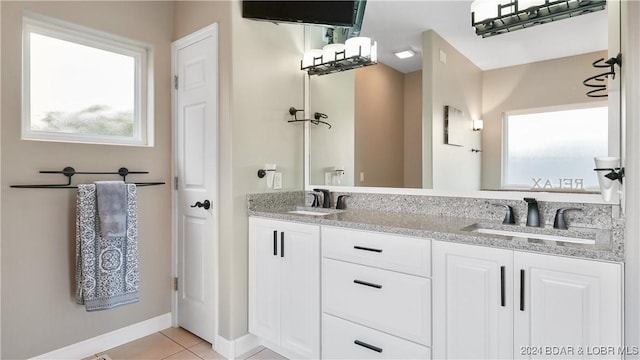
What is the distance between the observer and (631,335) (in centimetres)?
114

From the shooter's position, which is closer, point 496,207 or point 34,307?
point 496,207

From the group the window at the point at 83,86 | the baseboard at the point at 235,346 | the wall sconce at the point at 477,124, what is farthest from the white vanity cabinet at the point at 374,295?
the window at the point at 83,86

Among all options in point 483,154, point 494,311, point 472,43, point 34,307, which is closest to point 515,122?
point 483,154

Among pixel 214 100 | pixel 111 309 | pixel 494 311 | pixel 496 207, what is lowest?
pixel 111 309

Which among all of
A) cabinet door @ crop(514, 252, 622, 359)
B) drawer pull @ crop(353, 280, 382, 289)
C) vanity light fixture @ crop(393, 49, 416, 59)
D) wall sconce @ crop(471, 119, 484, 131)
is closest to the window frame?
wall sconce @ crop(471, 119, 484, 131)

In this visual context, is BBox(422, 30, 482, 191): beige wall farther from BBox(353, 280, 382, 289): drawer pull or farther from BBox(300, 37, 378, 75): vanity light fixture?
BBox(353, 280, 382, 289): drawer pull

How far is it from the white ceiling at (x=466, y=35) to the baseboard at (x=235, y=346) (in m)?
2.02

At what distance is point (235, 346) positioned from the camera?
7.22ft

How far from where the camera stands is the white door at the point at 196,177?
7.50 feet

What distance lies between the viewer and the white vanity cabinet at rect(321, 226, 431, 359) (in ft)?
5.16

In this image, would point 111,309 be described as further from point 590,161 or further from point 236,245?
point 590,161

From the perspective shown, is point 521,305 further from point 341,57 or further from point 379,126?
point 341,57

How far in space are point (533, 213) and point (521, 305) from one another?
544mm

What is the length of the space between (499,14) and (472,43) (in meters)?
0.26
